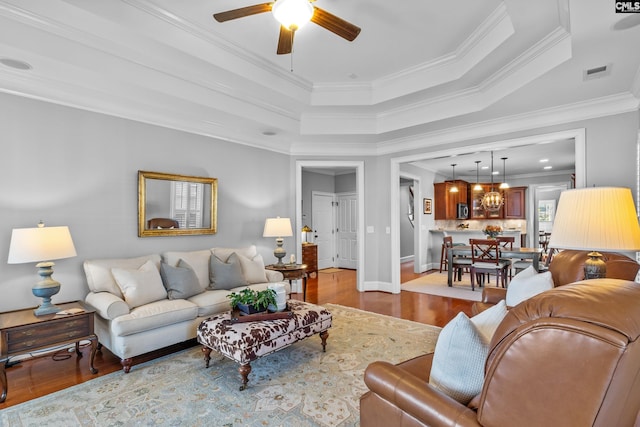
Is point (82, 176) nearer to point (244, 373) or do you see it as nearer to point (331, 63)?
point (244, 373)

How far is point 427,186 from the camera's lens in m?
8.10

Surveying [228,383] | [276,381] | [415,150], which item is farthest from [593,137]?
[228,383]

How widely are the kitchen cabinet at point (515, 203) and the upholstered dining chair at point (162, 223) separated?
8.50 m

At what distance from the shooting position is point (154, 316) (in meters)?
2.87

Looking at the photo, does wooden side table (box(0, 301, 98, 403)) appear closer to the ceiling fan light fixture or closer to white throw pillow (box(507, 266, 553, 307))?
the ceiling fan light fixture

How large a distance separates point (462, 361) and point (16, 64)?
4.04 metres

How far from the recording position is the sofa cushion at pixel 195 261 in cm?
373

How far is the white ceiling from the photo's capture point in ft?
8.15

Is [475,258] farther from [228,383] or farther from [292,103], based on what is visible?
[228,383]

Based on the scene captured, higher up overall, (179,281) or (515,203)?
(515,203)

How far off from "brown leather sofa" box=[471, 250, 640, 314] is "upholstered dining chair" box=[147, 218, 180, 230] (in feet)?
11.6

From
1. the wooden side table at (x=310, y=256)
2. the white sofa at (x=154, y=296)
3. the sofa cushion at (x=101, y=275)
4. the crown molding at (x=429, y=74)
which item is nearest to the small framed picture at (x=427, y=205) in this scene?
the wooden side table at (x=310, y=256)

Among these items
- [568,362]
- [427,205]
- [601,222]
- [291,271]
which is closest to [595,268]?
[601,222]

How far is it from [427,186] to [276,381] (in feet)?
21.8
